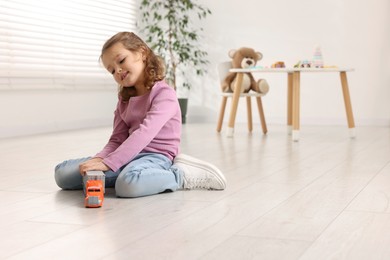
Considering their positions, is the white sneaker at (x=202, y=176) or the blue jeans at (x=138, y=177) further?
the white sneaker at (x=202, y=176)

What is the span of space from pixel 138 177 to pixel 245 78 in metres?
2.60

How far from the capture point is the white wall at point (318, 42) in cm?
500

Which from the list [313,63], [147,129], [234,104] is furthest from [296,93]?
[147,129]

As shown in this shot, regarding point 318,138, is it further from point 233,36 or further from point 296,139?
point 233,36

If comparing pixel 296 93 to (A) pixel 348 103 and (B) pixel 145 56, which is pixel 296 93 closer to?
(A) pixel 348 103

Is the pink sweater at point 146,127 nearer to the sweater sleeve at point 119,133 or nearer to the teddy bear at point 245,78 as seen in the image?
the sweater sleeve at point 119,133

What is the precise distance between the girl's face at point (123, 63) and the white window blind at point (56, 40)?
2.20 m

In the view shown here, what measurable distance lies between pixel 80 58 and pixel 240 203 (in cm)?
332

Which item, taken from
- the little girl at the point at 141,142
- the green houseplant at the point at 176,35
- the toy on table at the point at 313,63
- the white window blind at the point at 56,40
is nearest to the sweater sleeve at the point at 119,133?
the little girl at the point at 141,142

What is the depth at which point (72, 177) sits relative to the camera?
1921 mm

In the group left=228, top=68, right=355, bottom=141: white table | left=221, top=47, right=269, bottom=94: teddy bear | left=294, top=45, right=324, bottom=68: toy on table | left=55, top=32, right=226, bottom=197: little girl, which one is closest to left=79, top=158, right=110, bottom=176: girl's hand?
left=55, top=32, right=226, bottom=197: little girl

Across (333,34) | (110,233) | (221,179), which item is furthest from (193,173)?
(333,34)

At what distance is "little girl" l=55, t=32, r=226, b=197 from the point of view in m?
1.82

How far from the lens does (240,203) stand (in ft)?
5.59
